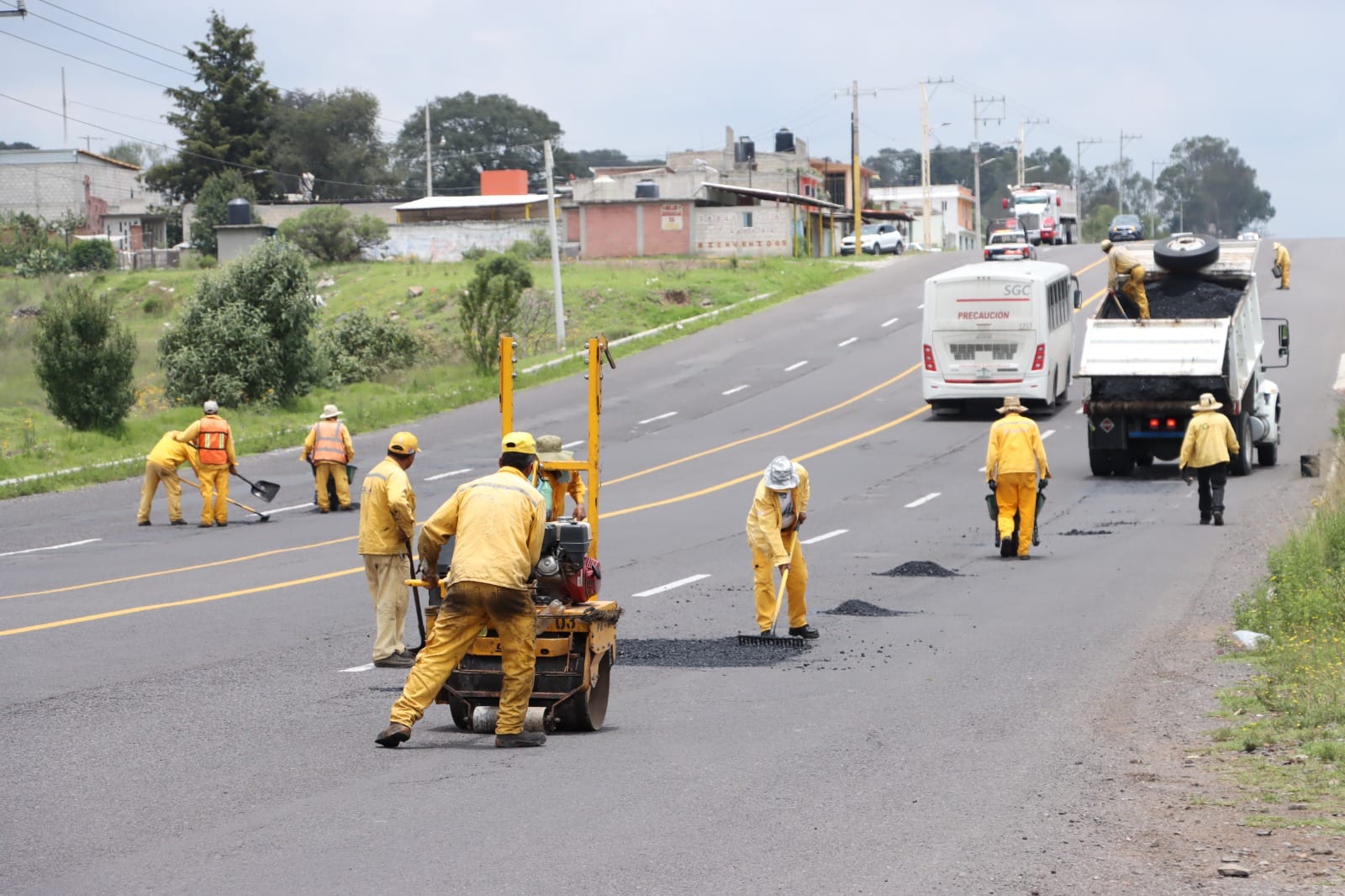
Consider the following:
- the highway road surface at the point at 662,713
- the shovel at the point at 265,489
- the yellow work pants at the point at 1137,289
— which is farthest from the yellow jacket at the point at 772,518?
the yellow work pants at the point at 1137,289

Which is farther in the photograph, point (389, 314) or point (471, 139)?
point (471, 139)

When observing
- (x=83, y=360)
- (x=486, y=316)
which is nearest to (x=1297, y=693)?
(x=83, y=360)

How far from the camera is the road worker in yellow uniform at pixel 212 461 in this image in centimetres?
2347

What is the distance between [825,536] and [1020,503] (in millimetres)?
3335

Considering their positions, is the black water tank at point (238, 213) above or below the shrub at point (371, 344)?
above

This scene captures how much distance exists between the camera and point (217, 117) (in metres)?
105

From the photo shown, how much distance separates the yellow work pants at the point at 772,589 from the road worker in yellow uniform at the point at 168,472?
12542 mm

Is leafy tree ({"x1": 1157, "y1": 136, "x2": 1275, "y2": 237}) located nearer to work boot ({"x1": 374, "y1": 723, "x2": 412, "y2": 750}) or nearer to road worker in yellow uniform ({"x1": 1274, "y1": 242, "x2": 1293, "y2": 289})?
Answer: road worker in yellow uniform ({"x1": 1274, "y1": 242, "x2": 1293, "y2": 289})

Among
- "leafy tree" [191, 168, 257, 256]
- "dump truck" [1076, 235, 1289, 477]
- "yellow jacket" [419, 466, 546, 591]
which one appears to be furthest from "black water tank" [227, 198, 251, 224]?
"yellow jacket" [419, 466, 546, 591]

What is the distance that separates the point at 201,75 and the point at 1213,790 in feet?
342

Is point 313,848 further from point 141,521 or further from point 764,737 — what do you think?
point 141,521

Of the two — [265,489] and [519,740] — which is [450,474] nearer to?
[265,489]

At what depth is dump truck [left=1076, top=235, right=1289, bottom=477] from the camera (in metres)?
26.0

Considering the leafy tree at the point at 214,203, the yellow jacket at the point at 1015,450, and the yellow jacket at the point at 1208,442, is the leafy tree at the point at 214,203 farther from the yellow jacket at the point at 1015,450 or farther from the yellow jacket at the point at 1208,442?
the yellow jacket at the point at 1015,450
